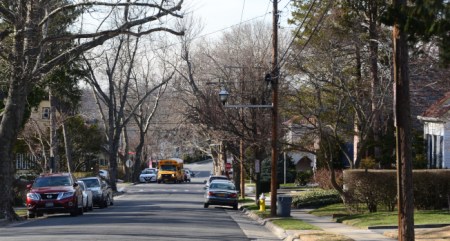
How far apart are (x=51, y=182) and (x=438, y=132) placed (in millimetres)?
17531

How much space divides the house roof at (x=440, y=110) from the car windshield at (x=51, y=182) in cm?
1572

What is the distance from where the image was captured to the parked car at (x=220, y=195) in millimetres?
43781

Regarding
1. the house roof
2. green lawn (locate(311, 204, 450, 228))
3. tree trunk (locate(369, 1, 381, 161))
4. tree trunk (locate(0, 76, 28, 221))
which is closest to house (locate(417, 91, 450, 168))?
the house roof

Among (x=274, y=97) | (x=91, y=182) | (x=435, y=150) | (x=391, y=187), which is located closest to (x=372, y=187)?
(x=391, y=187)

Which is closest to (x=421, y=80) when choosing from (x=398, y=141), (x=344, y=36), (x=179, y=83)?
(x=344, y=36)

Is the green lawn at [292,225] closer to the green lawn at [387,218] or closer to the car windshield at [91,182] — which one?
the green lawn at [387,218]

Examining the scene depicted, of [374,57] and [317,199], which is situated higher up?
[374,57]

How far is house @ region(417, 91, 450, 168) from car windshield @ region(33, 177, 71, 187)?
51.8 ft

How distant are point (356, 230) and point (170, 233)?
6.35m

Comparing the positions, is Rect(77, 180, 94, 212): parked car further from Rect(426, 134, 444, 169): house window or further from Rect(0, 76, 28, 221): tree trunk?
Rect(426, 134, 444, 169): house window

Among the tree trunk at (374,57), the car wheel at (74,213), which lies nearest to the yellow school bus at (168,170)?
the tree trunk at (374,57)

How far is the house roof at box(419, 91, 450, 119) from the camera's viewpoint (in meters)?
36.0

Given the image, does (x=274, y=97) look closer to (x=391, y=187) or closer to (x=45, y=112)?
(x=391, y=187)

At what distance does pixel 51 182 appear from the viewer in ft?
113
